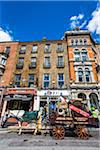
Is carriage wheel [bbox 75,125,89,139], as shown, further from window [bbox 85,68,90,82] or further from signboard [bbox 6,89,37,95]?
window [bbox 85,68,90,82]

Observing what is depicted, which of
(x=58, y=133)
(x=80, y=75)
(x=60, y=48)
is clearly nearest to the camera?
(x=58, y=133)

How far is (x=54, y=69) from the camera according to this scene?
26188mm

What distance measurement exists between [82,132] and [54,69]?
54.4 feet

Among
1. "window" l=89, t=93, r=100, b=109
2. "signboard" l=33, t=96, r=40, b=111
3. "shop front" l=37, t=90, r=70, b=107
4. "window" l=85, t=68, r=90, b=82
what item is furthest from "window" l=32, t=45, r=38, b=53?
"window" l=89, t=93, r=100, b=109

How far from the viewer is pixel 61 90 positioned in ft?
77.6

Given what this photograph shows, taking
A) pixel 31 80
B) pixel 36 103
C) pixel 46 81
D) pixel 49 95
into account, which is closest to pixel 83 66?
pixel 46 81

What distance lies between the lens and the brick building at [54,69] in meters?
23.5

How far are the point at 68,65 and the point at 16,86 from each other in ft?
31.5

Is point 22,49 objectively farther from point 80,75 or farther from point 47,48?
point 80,75

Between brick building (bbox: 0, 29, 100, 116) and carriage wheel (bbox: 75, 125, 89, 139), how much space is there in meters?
12.7

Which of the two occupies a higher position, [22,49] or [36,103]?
[22,49]

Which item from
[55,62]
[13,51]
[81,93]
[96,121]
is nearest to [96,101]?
[81,93]

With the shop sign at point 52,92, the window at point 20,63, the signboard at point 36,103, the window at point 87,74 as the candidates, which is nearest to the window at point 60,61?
the window at point 87,74

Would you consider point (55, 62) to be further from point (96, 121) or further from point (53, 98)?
point (96, 121)
